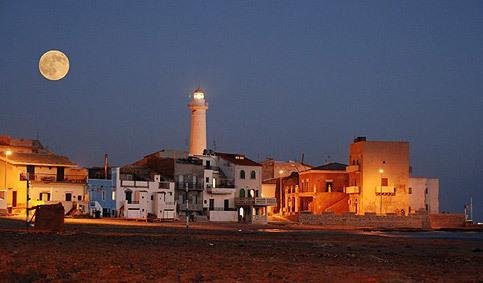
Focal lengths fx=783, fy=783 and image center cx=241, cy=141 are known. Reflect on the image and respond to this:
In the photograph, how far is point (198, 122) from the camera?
3332 inches

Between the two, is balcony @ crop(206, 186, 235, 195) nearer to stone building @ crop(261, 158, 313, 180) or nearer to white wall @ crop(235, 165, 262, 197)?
white wall @ crop(235, 165, 262, 197)

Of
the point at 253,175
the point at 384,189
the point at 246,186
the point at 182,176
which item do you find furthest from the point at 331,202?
the point at 182,176

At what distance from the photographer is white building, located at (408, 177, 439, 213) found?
82.8 m

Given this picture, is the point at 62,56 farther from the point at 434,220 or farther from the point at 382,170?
the point at 434,220

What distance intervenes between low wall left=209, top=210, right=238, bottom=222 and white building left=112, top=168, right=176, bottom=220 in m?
4.42

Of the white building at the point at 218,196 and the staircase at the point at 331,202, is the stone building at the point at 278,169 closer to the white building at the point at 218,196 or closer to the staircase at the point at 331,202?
the staircase at the point at 331,202

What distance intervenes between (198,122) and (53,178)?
21234 millimetres

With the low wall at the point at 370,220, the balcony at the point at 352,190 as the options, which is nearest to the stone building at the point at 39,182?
the low wall at the point at 370,220

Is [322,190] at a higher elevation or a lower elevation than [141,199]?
higher

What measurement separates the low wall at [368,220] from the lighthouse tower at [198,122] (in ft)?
64.0

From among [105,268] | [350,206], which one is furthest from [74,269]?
[350,206]

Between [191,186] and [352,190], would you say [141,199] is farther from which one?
[352,190]

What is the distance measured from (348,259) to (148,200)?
43.6 metres

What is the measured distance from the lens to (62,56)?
5728 centimetres
